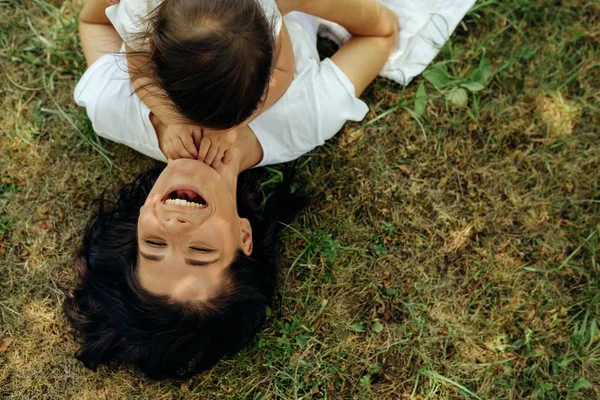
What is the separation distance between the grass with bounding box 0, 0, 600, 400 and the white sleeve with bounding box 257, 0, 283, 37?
92 cm

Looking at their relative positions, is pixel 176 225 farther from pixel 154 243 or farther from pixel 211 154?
pixel 211 154

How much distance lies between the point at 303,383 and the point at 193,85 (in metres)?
1.62

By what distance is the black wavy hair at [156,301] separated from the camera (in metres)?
2.28

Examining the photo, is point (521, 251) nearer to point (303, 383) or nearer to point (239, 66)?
point (303, 383)

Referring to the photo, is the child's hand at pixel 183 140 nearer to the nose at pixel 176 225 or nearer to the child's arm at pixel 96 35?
the nose at pixel 176 225

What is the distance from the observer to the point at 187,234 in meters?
2.06

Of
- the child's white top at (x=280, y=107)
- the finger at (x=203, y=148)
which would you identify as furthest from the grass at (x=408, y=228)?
the finger at (x=203, y=148)

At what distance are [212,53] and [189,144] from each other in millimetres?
703

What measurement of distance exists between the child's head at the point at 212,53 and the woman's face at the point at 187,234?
371mm

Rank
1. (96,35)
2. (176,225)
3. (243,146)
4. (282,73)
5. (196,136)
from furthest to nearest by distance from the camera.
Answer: (96,35)
(243,146)
(282,73)
(196,136)
(176,225)

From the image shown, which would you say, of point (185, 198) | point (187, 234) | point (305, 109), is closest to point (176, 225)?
point (187, 234)

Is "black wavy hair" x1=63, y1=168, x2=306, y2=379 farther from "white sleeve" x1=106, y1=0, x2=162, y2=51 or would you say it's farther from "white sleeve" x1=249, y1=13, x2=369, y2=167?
"white sleeve" x1=106, y1=0, x2=162, y2=51

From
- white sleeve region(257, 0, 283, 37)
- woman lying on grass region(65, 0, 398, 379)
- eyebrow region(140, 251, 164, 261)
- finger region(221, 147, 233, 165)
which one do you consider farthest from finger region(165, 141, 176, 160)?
white sleeve region(257, 0, 283, 37)

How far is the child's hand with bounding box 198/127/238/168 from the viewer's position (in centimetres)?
240
